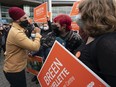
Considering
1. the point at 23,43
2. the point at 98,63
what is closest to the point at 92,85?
the point at 98,63

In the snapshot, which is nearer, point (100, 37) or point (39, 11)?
point (100, 37)

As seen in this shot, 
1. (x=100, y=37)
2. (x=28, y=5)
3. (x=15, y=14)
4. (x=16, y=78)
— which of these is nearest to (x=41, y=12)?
(x=15, y=14)

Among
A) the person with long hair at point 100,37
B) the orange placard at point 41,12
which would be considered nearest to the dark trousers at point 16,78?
the person with long hair at point 100,37

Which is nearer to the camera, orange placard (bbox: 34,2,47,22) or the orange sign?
the orange sign

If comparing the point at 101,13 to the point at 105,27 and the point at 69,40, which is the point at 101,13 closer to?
the point at 105,27

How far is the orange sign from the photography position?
4.50 ft

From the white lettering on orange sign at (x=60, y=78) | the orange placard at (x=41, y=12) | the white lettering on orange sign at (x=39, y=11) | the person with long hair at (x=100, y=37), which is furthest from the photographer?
the white lettering on orange sign at (x=39, y=11)

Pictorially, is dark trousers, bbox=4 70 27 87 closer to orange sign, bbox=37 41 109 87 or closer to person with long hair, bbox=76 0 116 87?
orange sign, bbox=37 41 109 87

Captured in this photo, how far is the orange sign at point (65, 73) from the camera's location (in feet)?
4.50

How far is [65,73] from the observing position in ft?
4.99

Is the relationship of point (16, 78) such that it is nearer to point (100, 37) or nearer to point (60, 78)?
point (60, 78)

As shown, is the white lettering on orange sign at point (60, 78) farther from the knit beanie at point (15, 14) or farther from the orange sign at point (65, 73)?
the knit beanie at point (15, 14)

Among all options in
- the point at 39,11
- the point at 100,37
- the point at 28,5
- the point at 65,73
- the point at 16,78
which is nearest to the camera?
the point at 100,37

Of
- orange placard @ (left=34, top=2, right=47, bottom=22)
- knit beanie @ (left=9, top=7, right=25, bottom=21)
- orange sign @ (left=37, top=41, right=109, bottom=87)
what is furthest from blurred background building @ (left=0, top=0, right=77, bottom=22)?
orange sign @ (left=37, top=41, right=109, bottom=87)
